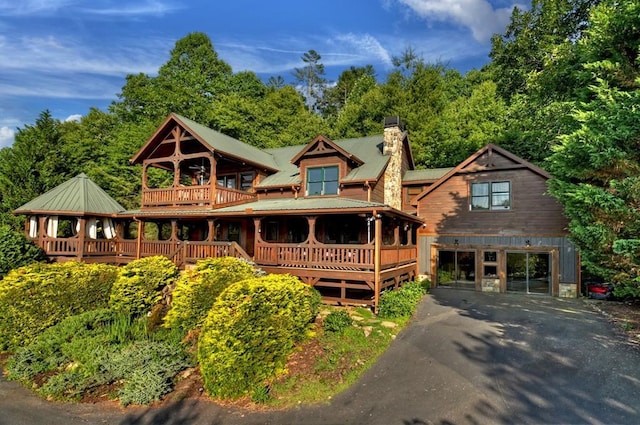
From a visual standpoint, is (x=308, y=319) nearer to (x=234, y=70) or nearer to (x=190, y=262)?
(x=190, y=262)

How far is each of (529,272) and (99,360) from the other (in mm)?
18065

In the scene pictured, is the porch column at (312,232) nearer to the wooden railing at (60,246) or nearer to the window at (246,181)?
the window at (246,181)

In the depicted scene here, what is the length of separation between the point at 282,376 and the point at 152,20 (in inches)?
726

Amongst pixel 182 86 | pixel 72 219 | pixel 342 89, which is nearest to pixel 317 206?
pixel 72 219

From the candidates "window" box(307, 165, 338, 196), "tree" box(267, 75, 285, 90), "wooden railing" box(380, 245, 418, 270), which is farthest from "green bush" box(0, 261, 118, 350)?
"tree" box(267, 75, 285, 90)

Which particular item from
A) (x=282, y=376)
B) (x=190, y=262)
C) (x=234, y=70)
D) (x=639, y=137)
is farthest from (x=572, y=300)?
(x=234, y=70)

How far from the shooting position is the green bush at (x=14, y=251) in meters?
15.0

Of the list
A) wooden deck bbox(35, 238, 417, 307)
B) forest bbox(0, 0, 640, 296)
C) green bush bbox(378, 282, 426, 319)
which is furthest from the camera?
wooden deck bbox(35, 238, 417, 307)

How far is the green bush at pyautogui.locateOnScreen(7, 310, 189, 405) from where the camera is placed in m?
8.35

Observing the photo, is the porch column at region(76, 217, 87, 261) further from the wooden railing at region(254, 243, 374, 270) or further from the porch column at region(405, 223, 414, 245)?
the porch column at region(405, 223, 414, 245)

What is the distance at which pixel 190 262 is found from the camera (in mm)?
15625

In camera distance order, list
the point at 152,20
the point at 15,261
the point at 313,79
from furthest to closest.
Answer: the point at 313,79, the point at 152,20, the point at 15,261

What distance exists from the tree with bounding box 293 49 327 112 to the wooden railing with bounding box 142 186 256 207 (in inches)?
1543

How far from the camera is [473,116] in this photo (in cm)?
3045
